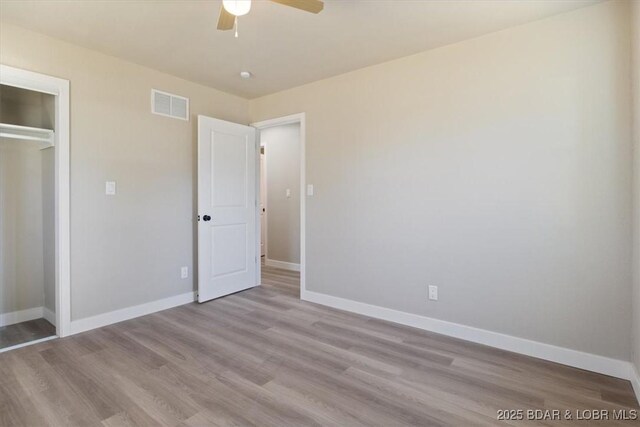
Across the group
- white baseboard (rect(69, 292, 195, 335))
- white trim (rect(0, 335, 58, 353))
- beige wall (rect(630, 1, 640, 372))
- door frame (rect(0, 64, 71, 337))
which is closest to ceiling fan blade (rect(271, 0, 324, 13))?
beige wall (rect(630, 1, 640, 372))

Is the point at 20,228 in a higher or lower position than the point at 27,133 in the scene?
lower

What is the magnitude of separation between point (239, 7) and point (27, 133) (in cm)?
246

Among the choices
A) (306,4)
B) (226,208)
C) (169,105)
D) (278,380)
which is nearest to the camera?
(306,4)

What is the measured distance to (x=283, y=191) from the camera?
5.51 metres

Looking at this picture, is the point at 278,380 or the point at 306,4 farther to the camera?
the point at 278,380

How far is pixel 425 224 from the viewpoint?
9.23ft

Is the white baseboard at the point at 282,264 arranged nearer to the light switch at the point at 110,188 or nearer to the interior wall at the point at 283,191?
the interior wall at the point at 283,191

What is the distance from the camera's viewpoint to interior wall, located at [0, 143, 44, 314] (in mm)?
2916

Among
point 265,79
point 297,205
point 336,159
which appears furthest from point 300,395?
point 297,205

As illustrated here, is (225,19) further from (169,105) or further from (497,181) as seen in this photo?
(497,181)

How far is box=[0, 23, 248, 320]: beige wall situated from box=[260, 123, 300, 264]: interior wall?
6.12 feet

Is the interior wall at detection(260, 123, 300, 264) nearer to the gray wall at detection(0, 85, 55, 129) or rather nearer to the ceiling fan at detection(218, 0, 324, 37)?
the gray wall at detection(0, 85, 55, 129)

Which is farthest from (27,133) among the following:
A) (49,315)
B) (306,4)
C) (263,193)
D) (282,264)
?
(282,264)

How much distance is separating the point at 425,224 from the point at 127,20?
282 centimetres
